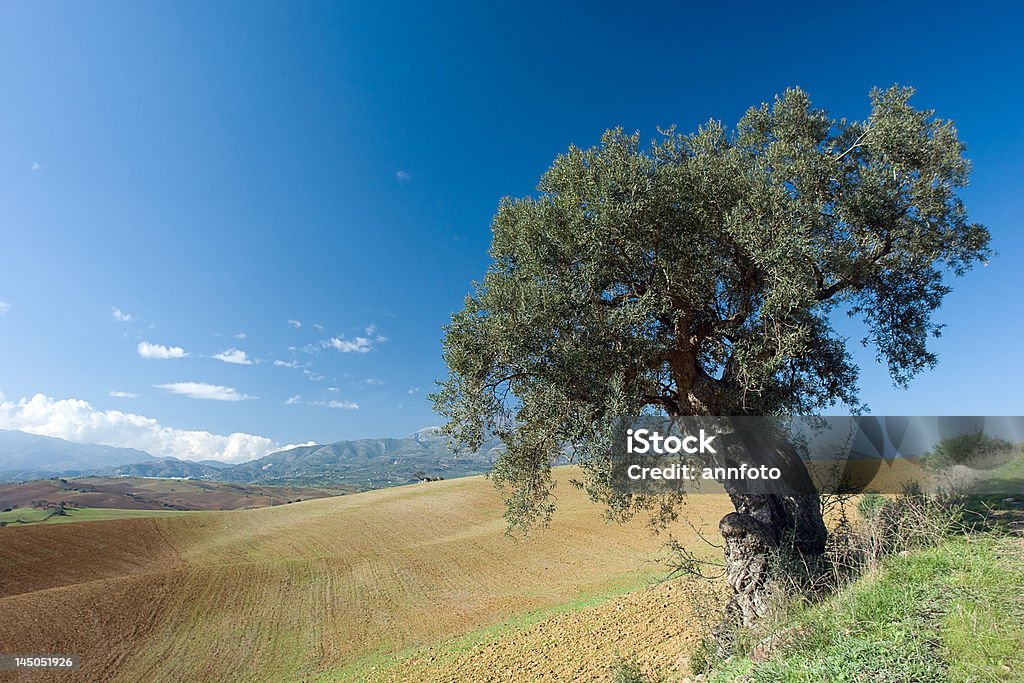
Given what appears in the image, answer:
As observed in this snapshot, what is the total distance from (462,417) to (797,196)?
9.69 meters

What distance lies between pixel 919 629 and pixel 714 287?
876cm

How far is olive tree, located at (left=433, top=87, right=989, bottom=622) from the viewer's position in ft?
33.8

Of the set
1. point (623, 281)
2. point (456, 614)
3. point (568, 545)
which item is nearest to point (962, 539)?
point (623, 281)

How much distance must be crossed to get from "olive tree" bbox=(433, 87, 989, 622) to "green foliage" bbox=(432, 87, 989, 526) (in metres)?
0.05

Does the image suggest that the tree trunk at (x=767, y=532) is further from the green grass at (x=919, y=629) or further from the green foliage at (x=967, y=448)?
the green foliage at (x=967, y=448)

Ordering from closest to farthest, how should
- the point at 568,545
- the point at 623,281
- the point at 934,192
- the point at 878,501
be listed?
the point at 934,192, the point at 623,281, the point at 878,501, the point at 568,545

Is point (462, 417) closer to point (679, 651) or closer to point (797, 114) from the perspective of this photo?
point (679, 651)

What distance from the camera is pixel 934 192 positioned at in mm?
10281

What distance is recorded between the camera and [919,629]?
5070mm

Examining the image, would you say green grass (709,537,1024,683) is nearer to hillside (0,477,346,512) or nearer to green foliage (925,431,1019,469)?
green foliage (925,431,1019,469)
